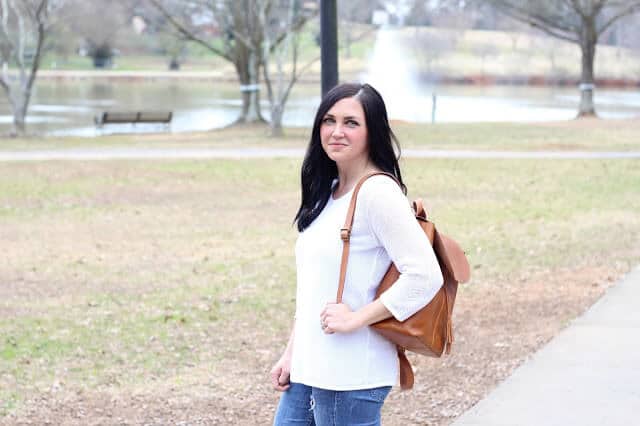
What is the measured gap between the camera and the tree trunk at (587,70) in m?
36.3

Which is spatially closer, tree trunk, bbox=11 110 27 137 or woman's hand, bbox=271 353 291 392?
woman's hand, bbox=271 353 291 392

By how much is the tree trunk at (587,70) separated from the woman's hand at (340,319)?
1348 inches

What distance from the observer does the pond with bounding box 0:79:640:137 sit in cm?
3747

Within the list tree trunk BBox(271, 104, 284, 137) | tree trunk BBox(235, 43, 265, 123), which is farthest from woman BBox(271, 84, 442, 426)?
tree trunk BBox(235, 43, 265, 123)

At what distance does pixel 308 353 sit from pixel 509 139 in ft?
78.4

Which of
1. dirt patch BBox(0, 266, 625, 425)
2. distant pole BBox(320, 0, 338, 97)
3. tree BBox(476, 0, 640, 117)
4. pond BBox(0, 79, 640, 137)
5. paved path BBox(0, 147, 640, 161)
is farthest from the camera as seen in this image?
pond BBox(0, 79, 640, 137)

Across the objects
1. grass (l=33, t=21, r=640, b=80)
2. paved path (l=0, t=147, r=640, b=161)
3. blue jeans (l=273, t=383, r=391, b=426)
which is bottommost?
grass (l=33, t=21, r=640, b=80)

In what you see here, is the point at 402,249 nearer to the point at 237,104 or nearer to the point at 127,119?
the point at 127,119

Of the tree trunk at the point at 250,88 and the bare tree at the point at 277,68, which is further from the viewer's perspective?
the tree trunk at the point at 250,88

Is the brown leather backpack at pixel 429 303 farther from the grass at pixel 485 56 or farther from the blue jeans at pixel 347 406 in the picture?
the grass at pixel 485 56

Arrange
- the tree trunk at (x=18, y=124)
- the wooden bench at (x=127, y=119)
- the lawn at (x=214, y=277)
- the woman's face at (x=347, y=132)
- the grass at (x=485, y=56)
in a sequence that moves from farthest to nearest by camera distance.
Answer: the grass at (x=485, y=56) < the wooden bench at (x=127, y=119) < the tree trunk at (x=18, y=124) < the lawn at (x=214, y=277) < the woman's face at (x=347, y=132)

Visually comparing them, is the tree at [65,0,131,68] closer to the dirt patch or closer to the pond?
the pond

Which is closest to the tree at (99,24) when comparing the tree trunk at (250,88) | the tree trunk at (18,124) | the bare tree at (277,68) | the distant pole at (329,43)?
the tree trunk at (250,88)

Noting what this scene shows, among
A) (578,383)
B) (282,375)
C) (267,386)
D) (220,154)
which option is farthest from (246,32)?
(282,375)
